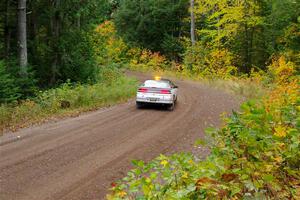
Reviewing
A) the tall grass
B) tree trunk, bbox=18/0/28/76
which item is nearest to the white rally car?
the tall grass

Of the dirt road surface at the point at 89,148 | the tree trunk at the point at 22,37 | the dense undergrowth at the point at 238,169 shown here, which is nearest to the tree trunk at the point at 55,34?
the tree trunk at the point at 22,37

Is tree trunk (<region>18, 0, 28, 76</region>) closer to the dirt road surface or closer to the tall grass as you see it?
the tall grass

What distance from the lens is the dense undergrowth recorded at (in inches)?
175

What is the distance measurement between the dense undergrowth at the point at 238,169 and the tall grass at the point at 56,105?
9264mm

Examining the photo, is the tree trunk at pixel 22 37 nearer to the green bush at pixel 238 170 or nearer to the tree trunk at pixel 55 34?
the tree trunk at pixel 55 34

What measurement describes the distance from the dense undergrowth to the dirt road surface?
2.06 m

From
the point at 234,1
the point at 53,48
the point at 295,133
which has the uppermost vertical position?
the point at 234,1

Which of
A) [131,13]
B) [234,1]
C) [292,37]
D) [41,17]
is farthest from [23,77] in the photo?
[131,13]

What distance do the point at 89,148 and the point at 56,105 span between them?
6.49 m

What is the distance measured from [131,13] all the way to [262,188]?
139 ft

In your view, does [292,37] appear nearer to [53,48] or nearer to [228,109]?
[228,109]

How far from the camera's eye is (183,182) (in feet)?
15.5

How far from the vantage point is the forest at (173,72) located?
4730mm

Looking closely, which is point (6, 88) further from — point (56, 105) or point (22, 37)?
point (22, 37)
